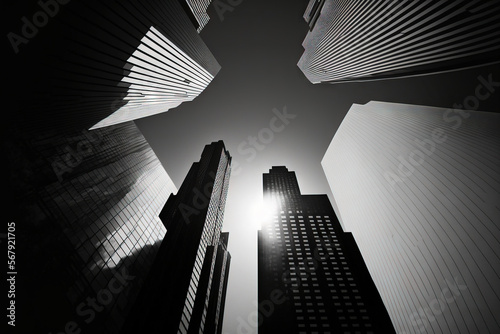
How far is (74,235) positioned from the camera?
39375 mm

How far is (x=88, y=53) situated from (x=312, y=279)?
303 feet

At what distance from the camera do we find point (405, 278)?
7662 cm

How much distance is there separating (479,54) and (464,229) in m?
46.0

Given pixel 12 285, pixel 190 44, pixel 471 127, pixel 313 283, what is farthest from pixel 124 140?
pixel 471 127

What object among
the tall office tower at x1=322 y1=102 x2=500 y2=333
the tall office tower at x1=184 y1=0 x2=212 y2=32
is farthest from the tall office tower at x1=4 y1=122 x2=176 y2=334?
the tall office tower at x1=322 y1=102 x2=500 y2=333

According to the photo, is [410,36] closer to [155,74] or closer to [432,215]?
[155,74]

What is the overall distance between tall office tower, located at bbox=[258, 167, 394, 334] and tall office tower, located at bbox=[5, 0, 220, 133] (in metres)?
76.1

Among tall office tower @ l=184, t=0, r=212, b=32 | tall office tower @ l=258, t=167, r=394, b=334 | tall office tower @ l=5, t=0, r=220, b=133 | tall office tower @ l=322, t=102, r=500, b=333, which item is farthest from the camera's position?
tall office tower @ l=184, t=0, r=212, b=32

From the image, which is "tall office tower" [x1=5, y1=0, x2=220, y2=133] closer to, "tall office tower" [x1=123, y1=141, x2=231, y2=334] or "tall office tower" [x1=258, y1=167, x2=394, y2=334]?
"tall office tower" [x1=123, y1=141, x2=231, y2=334]

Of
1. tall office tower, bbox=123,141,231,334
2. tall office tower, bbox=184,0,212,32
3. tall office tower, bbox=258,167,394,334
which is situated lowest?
tall office tower, bbox=258,167,394,334

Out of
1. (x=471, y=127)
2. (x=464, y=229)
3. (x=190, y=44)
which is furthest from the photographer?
(x=471, y=127)

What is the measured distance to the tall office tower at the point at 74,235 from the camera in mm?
30500

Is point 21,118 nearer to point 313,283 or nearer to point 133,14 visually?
point 133,14

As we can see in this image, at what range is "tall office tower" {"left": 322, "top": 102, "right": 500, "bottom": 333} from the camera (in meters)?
49.3
